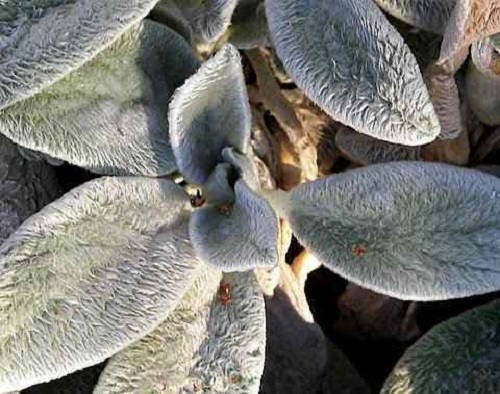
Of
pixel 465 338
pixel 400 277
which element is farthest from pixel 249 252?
pixel 465 338

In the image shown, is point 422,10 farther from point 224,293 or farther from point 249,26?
point 224,293

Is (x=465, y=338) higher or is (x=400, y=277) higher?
(x=400, y=277)

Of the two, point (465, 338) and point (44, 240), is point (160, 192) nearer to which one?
point (44, 240)

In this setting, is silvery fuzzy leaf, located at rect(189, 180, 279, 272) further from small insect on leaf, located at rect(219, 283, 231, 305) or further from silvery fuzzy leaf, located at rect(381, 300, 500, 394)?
silvery fuzzy leaf, located at rect(381, 300, 500, 394)

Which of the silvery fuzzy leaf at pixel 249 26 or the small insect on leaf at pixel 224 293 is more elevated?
the silvery fuzzy leaf at pixel 249 26

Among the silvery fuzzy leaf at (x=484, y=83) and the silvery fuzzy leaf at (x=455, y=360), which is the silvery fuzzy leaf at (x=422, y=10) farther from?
the silvery fuzzy leaf at (x=455, y=360)

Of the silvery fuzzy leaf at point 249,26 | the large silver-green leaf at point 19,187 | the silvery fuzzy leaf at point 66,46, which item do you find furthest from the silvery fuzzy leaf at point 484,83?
the large silver-green leaf at point 19,187

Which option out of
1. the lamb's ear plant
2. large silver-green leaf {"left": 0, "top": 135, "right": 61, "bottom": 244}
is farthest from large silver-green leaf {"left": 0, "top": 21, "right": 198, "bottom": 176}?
large silver-green leaf {"left": 0, "top": 135, "right": 61, "bottom": 244}

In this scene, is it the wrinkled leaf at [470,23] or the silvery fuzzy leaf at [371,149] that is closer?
the wrinkled leaf at [470,23]
